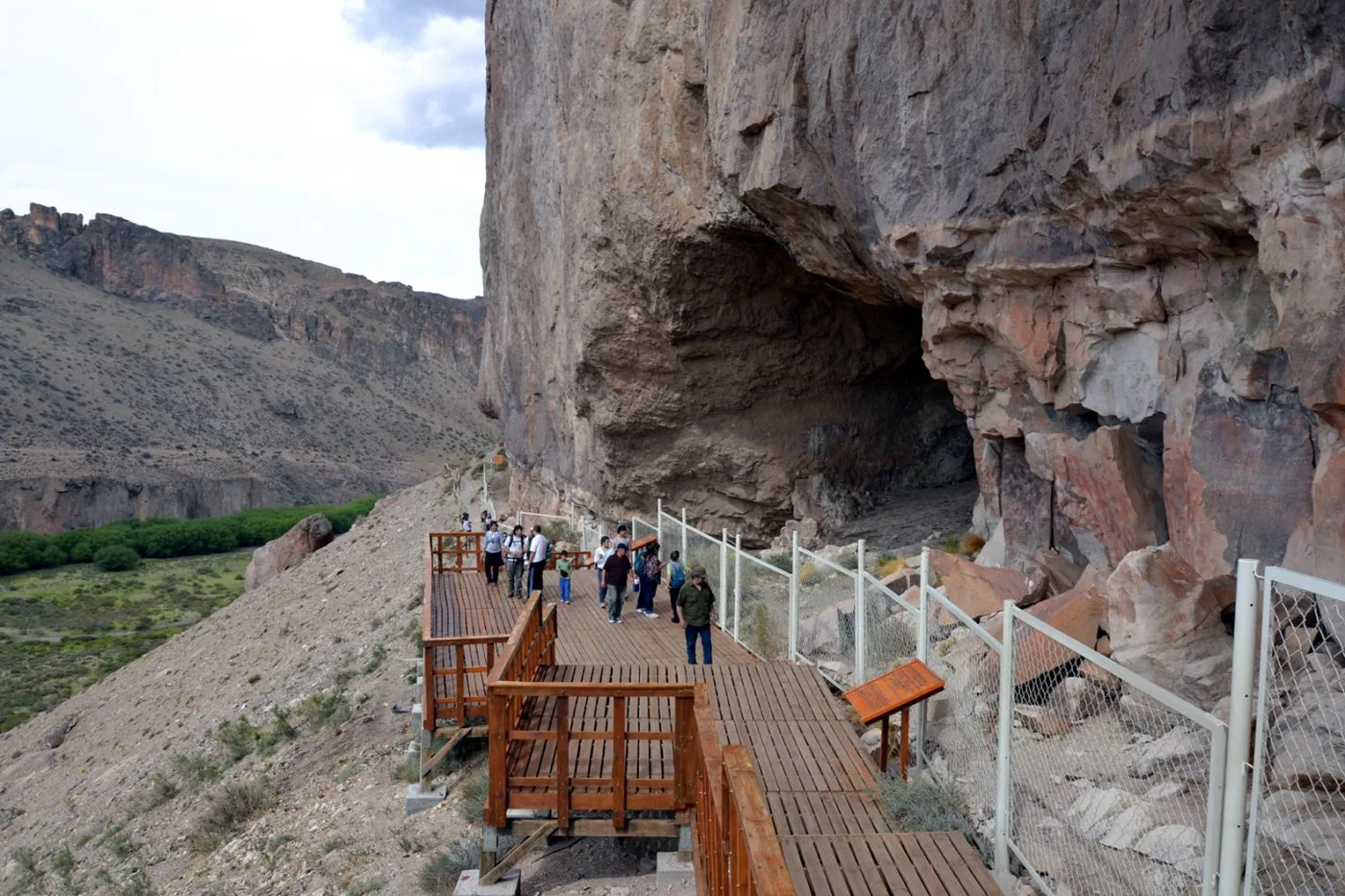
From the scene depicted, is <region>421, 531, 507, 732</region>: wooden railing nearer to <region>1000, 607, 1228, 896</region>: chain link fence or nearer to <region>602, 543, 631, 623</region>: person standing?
<region>602, 543, 631, 623</region>: person standing

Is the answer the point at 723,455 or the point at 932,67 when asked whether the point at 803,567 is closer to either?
the point at 723,455

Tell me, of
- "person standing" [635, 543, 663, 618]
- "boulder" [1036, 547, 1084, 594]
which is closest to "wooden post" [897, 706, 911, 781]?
"boulder" [1036, 547, 1084, 594]

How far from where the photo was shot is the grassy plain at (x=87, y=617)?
32.9 metres

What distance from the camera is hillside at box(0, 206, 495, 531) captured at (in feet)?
228

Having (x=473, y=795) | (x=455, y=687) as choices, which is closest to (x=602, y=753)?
(x=473, y=795)

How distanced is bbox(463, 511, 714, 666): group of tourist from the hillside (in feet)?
193

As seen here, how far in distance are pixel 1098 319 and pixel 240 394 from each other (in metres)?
91.2

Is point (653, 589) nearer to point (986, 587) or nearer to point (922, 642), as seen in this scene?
point (986, 587)

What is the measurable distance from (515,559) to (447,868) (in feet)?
27.2

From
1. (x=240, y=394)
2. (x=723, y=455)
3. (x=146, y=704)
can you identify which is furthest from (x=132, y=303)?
(x=723, y=455)

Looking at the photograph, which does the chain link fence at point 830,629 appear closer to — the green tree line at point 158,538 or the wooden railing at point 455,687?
the wooden railing at point 455,687

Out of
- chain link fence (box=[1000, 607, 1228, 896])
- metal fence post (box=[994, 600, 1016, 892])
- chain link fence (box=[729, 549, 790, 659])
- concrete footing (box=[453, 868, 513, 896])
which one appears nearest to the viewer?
chain link fence (box=[1000, 607, 1228, 896])

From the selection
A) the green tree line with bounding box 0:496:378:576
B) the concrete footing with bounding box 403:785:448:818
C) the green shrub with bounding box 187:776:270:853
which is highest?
the concrete footing with bounding box 403:785:448:818

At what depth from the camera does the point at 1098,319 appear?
379 inches
